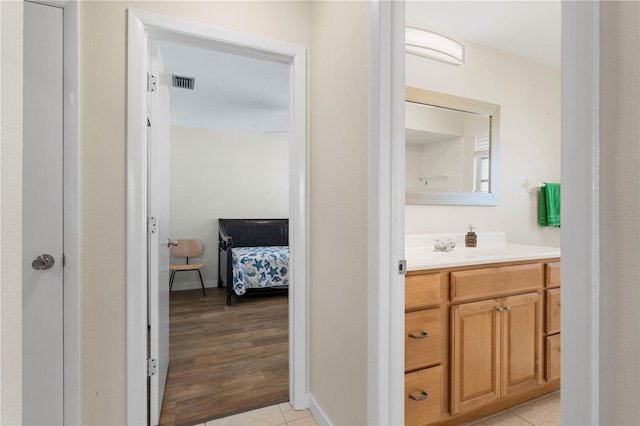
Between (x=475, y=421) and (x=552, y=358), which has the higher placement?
(x=552, y=358)

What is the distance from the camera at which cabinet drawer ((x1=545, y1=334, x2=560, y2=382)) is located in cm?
184

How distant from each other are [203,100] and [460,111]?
300 centimetres

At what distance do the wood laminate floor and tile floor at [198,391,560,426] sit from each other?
0.07 metres

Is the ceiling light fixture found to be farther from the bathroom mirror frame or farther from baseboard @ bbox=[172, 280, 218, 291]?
baseboard @ bbox=[172, 280, 218, 291]

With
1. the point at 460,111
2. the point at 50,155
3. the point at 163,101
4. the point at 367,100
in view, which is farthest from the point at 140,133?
the point at 460,111

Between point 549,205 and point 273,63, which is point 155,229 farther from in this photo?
point 549,205

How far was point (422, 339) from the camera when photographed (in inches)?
57.5

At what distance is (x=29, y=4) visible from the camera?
4.26ft

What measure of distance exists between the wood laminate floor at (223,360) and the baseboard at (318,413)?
8.4 inches

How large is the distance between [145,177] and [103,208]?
9.2 inches

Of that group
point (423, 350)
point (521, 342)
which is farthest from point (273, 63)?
point (521, 342)

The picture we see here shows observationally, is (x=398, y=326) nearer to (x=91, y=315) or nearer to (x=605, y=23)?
(x=605, y=23)

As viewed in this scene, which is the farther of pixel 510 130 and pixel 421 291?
pixel 510 130

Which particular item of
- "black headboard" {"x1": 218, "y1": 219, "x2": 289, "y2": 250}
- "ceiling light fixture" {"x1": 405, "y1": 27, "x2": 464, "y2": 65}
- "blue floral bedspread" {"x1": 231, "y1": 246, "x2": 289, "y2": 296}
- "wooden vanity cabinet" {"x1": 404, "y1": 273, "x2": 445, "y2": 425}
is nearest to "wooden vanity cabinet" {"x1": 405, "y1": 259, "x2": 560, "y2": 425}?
"wooden vanity cabinet" {"x1": 404, "y1": 273, "x2": 445, "y2": 425}
